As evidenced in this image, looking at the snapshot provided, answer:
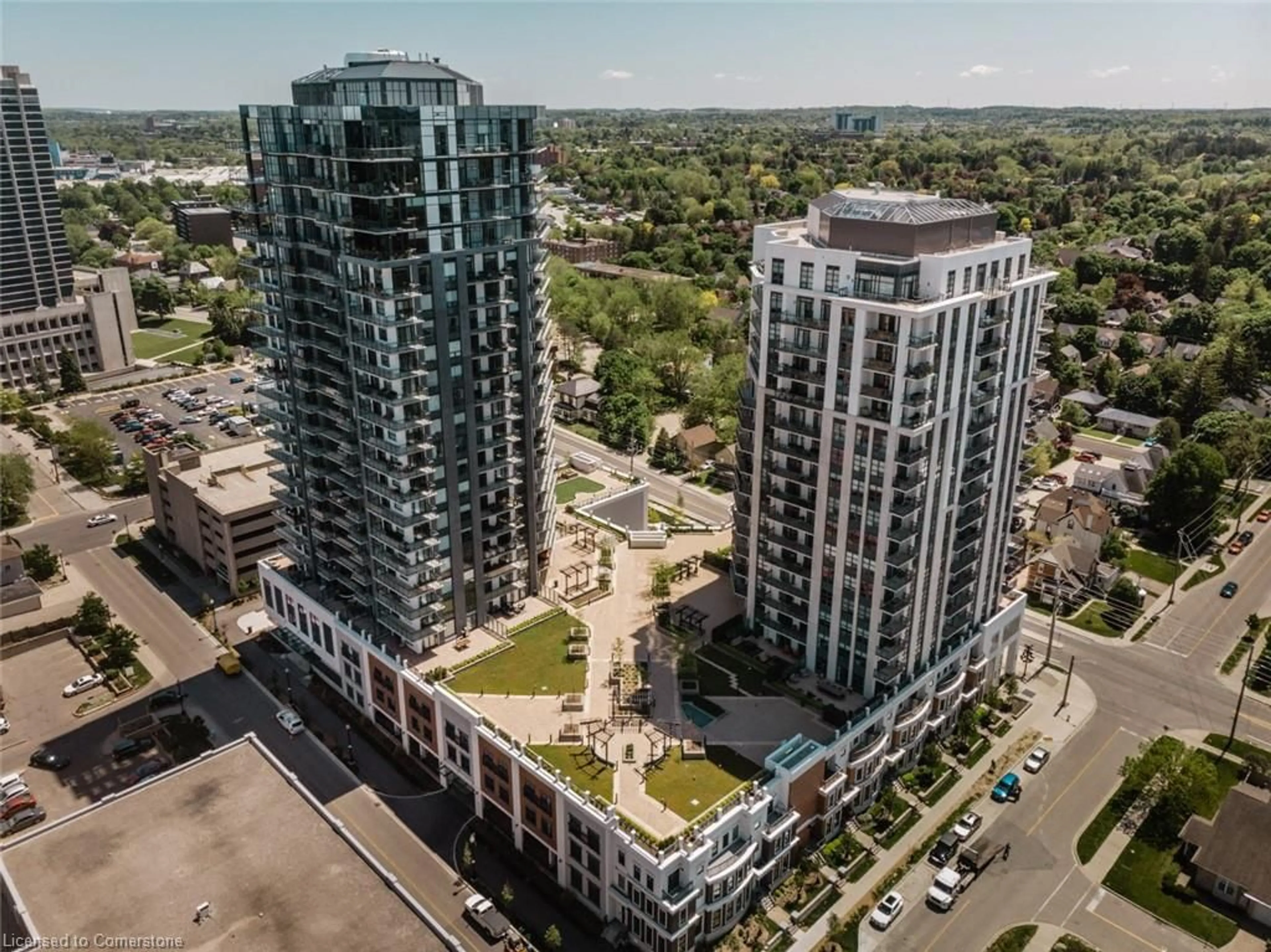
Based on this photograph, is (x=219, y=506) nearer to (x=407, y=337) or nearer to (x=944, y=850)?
(x=407, y=337)

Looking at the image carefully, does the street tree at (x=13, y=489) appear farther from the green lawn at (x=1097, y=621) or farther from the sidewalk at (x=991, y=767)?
the green lawn at (x=1097, y=621)

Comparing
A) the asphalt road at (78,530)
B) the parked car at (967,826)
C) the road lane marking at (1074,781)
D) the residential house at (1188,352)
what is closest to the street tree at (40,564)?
the asphalt road at (78,530)

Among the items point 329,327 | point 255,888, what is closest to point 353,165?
point 329,327

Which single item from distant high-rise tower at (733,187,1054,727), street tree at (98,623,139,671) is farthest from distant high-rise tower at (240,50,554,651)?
street tree at (98,623,139,671)

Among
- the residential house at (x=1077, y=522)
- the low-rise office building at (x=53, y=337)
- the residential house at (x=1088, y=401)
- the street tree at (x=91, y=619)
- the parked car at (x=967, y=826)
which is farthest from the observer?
the low-rise office building at (x=53, y=337)

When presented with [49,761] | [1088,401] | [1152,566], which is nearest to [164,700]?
[49,761]

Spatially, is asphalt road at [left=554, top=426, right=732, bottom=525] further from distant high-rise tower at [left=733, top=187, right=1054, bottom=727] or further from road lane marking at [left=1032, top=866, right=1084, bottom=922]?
road lane marking at [left=1032, top=866, right=1084, bottom=922]
